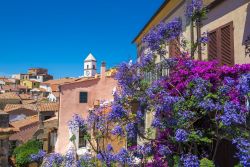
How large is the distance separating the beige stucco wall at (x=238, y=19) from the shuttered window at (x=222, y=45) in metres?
0.18

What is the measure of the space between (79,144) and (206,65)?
16341 mm

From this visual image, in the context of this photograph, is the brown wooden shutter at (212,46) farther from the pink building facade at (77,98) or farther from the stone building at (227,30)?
the pink building facade at (77,98)

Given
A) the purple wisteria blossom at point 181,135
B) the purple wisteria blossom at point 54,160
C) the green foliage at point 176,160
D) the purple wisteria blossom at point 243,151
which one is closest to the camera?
the purple wisteria blossom at point 243,151

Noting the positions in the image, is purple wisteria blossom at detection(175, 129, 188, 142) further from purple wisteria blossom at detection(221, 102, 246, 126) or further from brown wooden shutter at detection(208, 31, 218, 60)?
brown wooden shutter at detection(208, 31, 218, 60)

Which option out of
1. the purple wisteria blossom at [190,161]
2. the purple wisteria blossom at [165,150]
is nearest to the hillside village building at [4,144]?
the purple wisteria blossom at [165,150]

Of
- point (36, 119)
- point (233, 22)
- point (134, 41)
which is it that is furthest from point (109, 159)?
point (36, 119)

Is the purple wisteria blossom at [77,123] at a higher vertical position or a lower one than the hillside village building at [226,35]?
lower

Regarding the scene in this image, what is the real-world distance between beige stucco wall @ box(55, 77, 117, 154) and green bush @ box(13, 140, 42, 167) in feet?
15.9

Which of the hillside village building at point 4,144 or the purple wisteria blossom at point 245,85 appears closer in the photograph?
the purple wisteria blossom at point 245,85

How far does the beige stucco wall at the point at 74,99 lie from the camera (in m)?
26.5

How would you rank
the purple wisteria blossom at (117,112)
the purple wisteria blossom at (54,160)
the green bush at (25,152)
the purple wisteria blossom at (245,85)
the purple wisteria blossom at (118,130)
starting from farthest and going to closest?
the green bush at (25,152) < the purple wisteria blossom at (54,160) < the purple wisteria blossom at (118,130) < the purple wisteria blossom at (117,112) < the purple wisteria blossom at (245,85)

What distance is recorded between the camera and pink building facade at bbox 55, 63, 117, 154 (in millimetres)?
26531

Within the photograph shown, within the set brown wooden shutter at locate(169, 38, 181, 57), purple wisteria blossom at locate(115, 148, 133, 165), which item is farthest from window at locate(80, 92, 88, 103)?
purple wisteria blossom at locate(115, 148, 133, 165)

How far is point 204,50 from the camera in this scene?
13.0m
